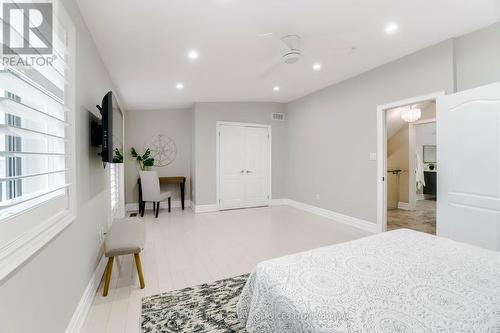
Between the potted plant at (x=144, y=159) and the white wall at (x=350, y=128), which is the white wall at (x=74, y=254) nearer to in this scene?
the potted plant at (x=144, y=159)

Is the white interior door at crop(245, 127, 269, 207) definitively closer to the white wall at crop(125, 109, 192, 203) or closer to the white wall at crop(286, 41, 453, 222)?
the white wall at crop(286, 41, 453, 222)

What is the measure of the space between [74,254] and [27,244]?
0.78m

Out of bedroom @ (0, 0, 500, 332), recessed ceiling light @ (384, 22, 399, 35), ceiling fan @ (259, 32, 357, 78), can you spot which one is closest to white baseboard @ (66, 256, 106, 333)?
bedroom @ (0, 0, 500, 332)

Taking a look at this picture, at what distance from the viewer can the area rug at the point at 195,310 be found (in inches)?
66.6

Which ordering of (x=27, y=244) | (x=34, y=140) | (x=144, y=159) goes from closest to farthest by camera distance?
Answer: 1. (x=27, y=244)
2. (x=34, y=140)
3. (x=144, y=159)

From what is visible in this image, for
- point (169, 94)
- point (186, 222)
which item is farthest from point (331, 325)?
point (169, 94)

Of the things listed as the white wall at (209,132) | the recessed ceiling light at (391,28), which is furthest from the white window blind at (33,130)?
the white wall at (209,132)

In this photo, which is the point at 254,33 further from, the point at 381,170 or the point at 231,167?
the point at 231,167

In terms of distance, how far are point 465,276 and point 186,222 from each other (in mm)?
4069

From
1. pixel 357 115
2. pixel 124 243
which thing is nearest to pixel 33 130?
pixel 124 243

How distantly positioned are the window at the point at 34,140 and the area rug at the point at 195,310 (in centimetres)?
94

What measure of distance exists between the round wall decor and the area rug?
13.9ft

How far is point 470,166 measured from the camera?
97.5 inches

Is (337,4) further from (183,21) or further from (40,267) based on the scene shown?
(40,267)
